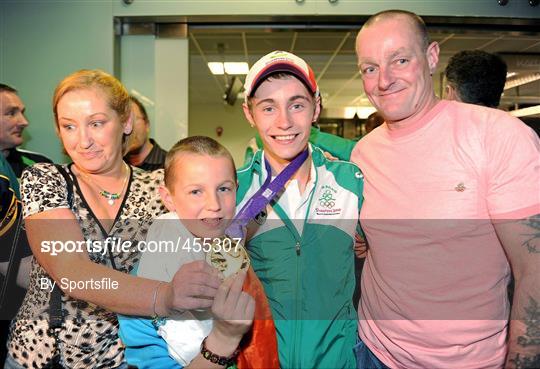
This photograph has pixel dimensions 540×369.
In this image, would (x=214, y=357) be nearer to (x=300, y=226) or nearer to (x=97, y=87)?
(x=300, y=226)

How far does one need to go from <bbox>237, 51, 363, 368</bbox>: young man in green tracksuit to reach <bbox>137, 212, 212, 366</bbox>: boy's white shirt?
199 mm

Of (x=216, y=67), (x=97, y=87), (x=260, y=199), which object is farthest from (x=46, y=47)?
(x=216, y=67)

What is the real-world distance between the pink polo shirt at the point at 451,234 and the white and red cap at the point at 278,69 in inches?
11.7

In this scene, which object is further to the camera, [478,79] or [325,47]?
[325,47]

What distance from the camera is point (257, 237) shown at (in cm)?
112

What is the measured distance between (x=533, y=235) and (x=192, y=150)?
74 cm

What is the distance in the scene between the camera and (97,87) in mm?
1021

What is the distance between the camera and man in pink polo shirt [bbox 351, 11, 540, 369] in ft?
3.13

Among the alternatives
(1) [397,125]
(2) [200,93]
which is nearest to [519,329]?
(1) [397,125]

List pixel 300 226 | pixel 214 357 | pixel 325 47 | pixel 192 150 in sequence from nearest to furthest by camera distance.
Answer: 1. pixel 214 357
2. pixel 192 150
3. pixel 300 226
4. pixel 325 47

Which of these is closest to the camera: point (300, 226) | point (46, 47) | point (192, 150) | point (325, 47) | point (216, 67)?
point (192, 150)

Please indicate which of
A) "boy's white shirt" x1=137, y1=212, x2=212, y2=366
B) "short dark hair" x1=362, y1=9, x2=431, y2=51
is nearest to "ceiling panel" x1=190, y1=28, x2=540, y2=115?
"short dark hair" x1=362, y1=9, x2=431, y2=51

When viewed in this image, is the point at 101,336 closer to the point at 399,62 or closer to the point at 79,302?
the point at 79,302

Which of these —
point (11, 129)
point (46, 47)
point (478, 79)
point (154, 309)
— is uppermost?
point (46, 47)
